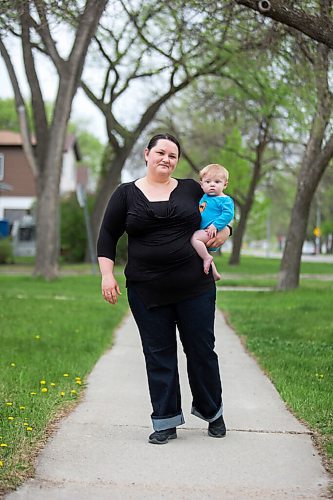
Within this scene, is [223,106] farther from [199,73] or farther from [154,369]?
[154,369]

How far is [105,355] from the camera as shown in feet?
30.2

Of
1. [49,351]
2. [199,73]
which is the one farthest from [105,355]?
[199,73]

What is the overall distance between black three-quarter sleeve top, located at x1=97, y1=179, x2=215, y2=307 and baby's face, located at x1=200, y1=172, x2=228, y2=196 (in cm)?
13

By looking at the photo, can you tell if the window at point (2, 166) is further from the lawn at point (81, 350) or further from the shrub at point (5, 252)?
the lawn at point (81, 350)

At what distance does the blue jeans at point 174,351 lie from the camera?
17.4ft

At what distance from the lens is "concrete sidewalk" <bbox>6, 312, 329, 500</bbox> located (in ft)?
13.7

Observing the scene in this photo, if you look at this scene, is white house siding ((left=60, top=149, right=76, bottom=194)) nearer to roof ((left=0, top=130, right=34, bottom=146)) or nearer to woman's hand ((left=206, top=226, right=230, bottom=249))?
roof ((left=0, top=130, right=34, bottom=146))

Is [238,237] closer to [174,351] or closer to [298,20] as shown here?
[298,20]

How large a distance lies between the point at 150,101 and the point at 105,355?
24751 mm

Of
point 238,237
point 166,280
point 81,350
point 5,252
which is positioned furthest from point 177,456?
point 238,237

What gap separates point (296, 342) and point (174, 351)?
4.90m

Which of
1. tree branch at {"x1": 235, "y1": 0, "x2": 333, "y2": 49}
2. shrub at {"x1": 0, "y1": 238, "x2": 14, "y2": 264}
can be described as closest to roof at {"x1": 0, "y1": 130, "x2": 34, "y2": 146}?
shrub at {"x1": 0, "y1": 238, "x2": 14, "y2": 264}

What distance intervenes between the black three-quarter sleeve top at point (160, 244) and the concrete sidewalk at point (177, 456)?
3.16 ft

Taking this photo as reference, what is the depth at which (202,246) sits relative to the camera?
17.0ft
